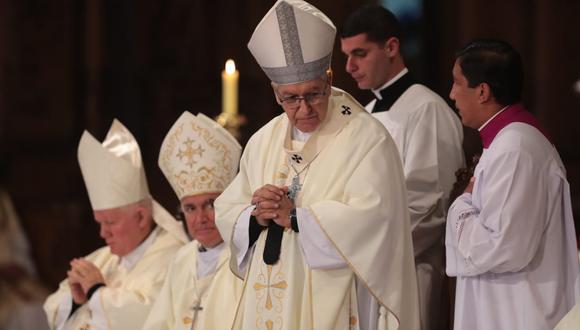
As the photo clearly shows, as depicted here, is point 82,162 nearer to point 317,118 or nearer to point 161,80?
point 317,118

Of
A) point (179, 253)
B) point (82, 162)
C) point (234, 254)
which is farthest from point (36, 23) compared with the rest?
point (234, 254)

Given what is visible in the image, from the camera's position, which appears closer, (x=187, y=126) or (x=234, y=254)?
(x=234, y=254)

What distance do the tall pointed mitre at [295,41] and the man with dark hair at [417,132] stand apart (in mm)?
889

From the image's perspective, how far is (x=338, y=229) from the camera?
4.83 metres

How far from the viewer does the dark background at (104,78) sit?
35.6ft

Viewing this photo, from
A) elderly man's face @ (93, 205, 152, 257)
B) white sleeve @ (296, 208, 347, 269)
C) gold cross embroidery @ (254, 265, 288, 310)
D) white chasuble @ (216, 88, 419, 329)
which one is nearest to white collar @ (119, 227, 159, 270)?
elderly man's face @ (93, 205, 152, 257)

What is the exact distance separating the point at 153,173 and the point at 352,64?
5055 mm

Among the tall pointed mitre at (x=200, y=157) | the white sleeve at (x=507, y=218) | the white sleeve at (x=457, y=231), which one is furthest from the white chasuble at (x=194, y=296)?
the white sleeve at (x=507, y=218)

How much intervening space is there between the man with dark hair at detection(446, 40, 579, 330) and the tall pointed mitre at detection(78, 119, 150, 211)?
77.2 inches

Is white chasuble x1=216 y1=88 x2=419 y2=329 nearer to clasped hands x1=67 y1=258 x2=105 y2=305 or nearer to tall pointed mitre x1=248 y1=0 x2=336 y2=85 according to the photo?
tall pointed mitre x1=248 y1=0 x2=336 y2=85

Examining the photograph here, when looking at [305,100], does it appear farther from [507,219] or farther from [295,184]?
[507,219]

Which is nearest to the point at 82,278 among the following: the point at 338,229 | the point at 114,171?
the point at 114,171

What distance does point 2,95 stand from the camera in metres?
11.2

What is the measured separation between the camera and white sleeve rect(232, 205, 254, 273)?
16.6 feet
